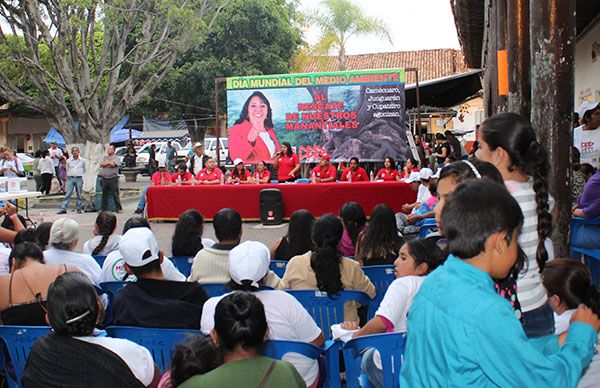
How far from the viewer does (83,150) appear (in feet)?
67.8

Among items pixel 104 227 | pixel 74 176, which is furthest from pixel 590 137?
pixel 74 176

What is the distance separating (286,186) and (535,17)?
29.8 ft

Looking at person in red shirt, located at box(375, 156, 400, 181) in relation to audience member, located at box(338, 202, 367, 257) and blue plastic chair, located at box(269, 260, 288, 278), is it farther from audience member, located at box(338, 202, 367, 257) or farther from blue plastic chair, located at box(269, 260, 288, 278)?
blue plastic chair, located at box(269, 260, 288, 278)

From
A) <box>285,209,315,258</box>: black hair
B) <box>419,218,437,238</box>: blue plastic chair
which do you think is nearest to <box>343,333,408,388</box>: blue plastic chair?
<box>285,209,315,258</box>: black hair

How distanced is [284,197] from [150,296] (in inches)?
405

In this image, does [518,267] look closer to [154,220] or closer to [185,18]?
[154,220]

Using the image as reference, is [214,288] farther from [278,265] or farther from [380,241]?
[380,241]

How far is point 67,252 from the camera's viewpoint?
17.5 ft

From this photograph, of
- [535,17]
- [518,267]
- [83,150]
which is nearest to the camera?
[518,267]

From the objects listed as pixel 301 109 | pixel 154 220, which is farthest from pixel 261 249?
pixel 301 109

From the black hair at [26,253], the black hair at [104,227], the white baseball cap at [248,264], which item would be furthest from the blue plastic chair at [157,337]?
the black hair at [104,227]

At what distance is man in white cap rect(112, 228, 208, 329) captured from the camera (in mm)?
3996

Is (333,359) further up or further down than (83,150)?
further down

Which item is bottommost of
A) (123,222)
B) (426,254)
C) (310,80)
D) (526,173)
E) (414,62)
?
(123,222)
